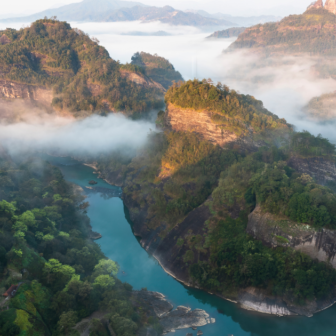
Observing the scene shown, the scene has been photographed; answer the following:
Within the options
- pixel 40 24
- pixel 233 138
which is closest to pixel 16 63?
pixel 40 24

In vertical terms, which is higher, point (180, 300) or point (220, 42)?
point (220, 42)

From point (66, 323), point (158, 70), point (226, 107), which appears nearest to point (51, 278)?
point (66, 323)

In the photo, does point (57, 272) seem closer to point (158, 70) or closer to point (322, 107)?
point (322, 107)

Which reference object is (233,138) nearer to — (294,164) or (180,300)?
(294,164)

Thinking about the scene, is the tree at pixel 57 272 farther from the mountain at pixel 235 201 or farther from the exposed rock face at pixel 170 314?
the mountain at pixel 235 201

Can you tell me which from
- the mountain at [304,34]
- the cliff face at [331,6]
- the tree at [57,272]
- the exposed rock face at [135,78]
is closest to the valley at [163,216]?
the tree at [57,272]

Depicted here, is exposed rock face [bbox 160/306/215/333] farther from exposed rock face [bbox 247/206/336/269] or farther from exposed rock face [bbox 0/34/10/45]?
exposed rock face [bbox 0/34/10/45]

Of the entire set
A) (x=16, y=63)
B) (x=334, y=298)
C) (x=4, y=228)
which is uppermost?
(x=16, y=63)

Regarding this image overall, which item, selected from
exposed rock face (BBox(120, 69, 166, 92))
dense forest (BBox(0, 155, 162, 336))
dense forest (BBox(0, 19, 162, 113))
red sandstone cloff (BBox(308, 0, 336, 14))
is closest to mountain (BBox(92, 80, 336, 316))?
dense forest (BBox(0, 155, 162, 336))
